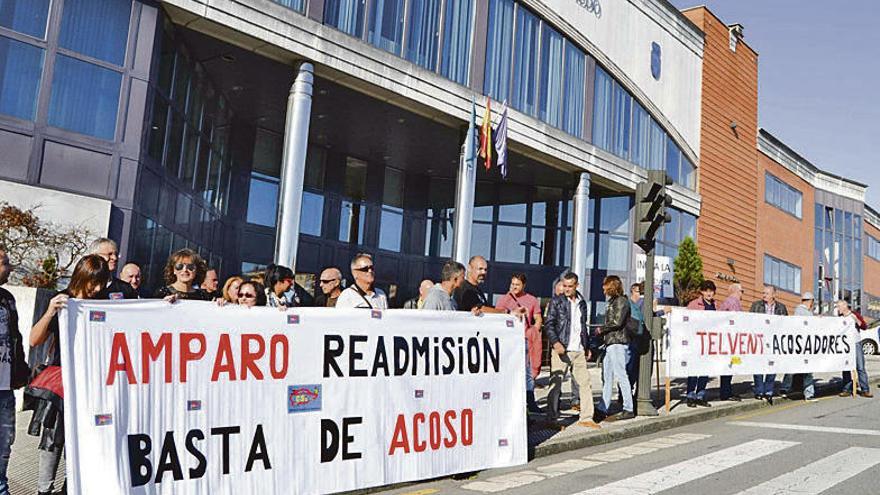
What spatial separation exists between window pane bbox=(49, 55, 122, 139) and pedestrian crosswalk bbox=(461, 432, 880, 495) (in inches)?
342

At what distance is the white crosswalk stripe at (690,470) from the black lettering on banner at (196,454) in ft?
9.39

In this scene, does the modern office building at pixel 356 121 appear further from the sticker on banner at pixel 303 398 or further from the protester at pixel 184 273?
the sticker on banner at pixel 303 398

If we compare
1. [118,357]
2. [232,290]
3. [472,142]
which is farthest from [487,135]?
[118,357]

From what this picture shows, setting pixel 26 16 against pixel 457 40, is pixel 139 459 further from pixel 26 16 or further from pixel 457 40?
pixel 457 40

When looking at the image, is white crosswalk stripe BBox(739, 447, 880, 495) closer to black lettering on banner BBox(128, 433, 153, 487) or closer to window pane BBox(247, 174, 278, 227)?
black lettering on banner BBox(128, 433, 153, 487)

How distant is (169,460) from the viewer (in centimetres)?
428

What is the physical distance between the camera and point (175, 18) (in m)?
12.3

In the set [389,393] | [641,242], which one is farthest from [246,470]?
[641,242]

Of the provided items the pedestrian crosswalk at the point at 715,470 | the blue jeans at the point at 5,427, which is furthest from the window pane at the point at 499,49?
the blue jeans at the point at 5,427

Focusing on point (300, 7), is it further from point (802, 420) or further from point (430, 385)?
point (802, 420)

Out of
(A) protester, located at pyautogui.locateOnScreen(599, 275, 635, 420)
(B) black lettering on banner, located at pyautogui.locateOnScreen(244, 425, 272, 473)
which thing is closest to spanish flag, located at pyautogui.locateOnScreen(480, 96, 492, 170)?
(A) protester, located at pyautogui.locateOnScreen(599, 275, 635, 420)

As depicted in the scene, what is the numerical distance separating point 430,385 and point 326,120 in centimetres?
1387

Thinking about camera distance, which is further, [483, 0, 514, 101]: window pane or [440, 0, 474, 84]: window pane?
[483, 0, 514, 101]: window pane

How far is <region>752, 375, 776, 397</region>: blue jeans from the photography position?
11242 millimetres
